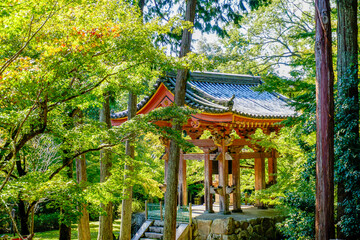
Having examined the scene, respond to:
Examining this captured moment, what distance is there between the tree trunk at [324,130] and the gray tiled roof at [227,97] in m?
3.24

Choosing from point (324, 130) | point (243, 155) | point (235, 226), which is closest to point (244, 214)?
point (235, 226)

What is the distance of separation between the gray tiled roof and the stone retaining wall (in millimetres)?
2853

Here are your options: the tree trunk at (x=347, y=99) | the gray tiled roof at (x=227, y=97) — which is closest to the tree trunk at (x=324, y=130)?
the tree trunk at (x=347, y=99)

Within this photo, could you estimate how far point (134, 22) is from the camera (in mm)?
5609

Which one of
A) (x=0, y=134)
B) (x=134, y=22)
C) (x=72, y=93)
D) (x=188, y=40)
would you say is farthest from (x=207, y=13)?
(x=0, y=134)

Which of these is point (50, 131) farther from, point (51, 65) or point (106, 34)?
point (106, 34)

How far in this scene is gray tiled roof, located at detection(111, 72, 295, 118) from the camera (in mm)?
9109

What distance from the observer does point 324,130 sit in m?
5.32

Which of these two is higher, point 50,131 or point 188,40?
point 188,40

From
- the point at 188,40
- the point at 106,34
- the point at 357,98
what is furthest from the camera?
the point at 188,40

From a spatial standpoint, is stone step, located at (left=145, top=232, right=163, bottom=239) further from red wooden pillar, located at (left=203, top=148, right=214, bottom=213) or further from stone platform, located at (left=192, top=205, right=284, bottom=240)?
red wooden pillar, located at (left=203, top=148, right=214, bottom=213)

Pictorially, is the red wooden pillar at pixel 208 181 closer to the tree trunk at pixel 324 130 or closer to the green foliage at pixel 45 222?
the tree trunk at pixel 324 130

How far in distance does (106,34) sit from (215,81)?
8.02 meters

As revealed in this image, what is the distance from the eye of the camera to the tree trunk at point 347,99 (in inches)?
215
